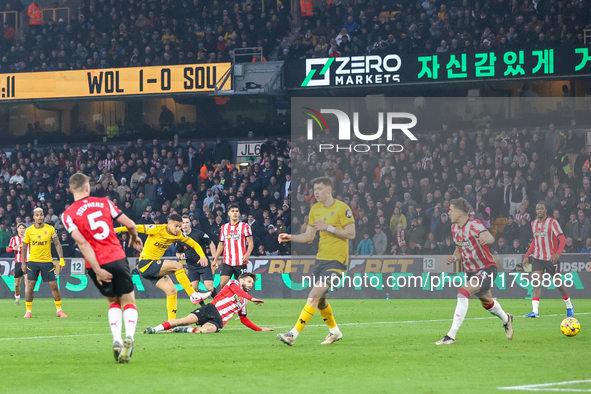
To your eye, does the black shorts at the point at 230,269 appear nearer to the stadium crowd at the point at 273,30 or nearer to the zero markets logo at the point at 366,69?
the zero markets logo at the point at 366,69

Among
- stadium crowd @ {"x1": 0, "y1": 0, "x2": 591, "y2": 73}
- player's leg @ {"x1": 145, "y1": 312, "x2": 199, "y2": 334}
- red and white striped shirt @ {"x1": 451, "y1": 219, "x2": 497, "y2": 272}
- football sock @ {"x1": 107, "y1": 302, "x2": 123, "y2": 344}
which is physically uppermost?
stadium crowd @ {"x1": 0, "y1": 0, "x2": 591, "y2": 73}

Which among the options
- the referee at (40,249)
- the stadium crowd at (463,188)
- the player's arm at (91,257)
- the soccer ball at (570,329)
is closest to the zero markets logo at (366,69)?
the stadium crowd at (463,188)

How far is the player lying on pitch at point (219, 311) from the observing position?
40.0 ft

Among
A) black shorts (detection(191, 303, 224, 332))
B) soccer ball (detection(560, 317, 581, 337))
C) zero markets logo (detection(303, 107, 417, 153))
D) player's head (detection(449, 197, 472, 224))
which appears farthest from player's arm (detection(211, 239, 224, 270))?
zero markets logo (detection(303, 107, 417, 153))

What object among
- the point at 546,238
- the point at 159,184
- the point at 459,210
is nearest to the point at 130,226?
the point at 459,210

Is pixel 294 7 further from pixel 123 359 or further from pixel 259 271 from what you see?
pixel 123 359

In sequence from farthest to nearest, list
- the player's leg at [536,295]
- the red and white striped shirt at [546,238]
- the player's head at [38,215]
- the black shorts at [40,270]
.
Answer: the black shorts at [40,270], the player's head at [38,215], the red and white striped shirt at [546,238], the player's leg at [536,295]

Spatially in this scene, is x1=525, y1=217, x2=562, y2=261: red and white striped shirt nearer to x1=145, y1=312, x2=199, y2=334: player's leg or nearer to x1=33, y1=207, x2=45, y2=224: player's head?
x1=145, y1=312, x2=199, y2=334: player's leg

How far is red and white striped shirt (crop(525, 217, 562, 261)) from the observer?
53.3 feet

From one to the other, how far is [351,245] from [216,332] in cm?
1269

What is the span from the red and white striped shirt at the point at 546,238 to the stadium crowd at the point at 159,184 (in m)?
10.9

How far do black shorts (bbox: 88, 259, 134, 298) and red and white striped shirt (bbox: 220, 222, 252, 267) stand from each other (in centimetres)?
815

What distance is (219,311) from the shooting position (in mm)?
12414

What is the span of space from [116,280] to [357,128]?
22249 mm
